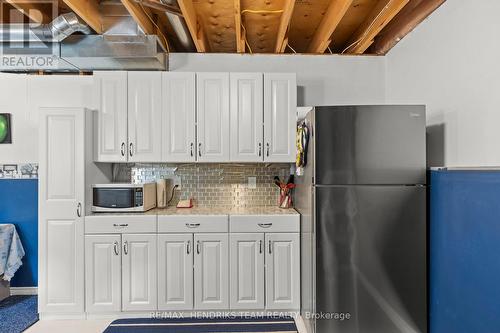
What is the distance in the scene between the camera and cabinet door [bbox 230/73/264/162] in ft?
9.27

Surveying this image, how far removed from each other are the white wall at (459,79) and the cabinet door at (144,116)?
7.58ft

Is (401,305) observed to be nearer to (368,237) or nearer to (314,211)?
(368,237)

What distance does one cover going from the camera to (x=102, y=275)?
2602 mm

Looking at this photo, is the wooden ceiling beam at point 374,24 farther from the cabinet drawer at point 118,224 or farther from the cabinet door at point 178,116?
the cabinet drawer at point 118,224

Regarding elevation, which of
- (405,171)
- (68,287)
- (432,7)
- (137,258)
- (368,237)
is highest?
(432,7)

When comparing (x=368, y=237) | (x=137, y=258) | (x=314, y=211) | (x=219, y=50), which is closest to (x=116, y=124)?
(x=137, y=258)

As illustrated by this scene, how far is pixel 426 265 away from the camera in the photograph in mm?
2160

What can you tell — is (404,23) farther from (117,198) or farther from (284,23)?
(117,198)

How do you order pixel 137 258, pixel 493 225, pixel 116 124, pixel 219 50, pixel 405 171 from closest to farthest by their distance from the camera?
pixel 493 225 → pixel 405 171 → pixel 137 258 → pixel 116 124 → pixel 219 50

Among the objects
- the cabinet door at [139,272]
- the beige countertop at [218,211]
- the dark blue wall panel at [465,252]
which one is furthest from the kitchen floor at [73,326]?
the dark blue wall panel at [465,252]

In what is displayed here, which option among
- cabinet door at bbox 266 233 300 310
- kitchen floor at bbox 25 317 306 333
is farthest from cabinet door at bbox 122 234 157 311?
cabinet door at bbox 266 233 300 310

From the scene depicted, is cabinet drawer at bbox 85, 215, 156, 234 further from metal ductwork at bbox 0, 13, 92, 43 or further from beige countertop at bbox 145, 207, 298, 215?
metal ductwork at bbox 0, 13, 92, 43

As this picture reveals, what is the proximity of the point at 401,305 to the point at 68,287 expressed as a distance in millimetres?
2714

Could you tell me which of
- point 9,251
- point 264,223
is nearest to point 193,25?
point 264,223
